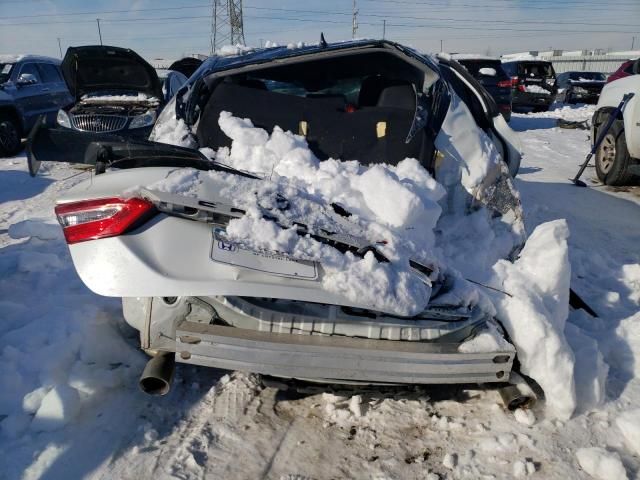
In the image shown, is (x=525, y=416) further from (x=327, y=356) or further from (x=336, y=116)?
(x=336, y=116)

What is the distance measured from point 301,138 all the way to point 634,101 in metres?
5.59

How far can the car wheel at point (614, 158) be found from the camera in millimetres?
7297

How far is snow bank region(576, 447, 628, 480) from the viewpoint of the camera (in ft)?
6.77

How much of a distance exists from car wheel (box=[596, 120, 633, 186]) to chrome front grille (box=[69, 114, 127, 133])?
7.31 m

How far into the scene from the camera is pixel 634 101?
677cm

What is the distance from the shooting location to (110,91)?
29.5ft

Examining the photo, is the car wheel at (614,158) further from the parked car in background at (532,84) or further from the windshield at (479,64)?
the parked car in background at (532,84)

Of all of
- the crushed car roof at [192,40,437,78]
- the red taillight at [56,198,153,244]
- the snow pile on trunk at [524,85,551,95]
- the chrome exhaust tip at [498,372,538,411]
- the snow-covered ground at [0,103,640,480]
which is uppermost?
the crushed car roof at [192,40,437,78]

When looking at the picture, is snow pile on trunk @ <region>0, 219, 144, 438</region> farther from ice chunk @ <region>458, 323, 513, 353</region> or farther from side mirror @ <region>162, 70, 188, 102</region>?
side mirror @ <region>162, 70, 188, 102</region>

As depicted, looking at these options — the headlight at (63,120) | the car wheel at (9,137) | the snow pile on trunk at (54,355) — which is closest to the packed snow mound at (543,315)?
the snow pile on trunk at (54,355)

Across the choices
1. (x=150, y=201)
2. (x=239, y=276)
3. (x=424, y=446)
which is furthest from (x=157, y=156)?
(x=424, y=446)

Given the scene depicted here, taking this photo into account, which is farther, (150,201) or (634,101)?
(634,101)

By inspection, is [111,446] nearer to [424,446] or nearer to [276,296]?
[276,296]

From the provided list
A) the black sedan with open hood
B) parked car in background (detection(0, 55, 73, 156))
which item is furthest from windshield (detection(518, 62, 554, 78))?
parked car in background (detection(0, 55, 73, 156))
